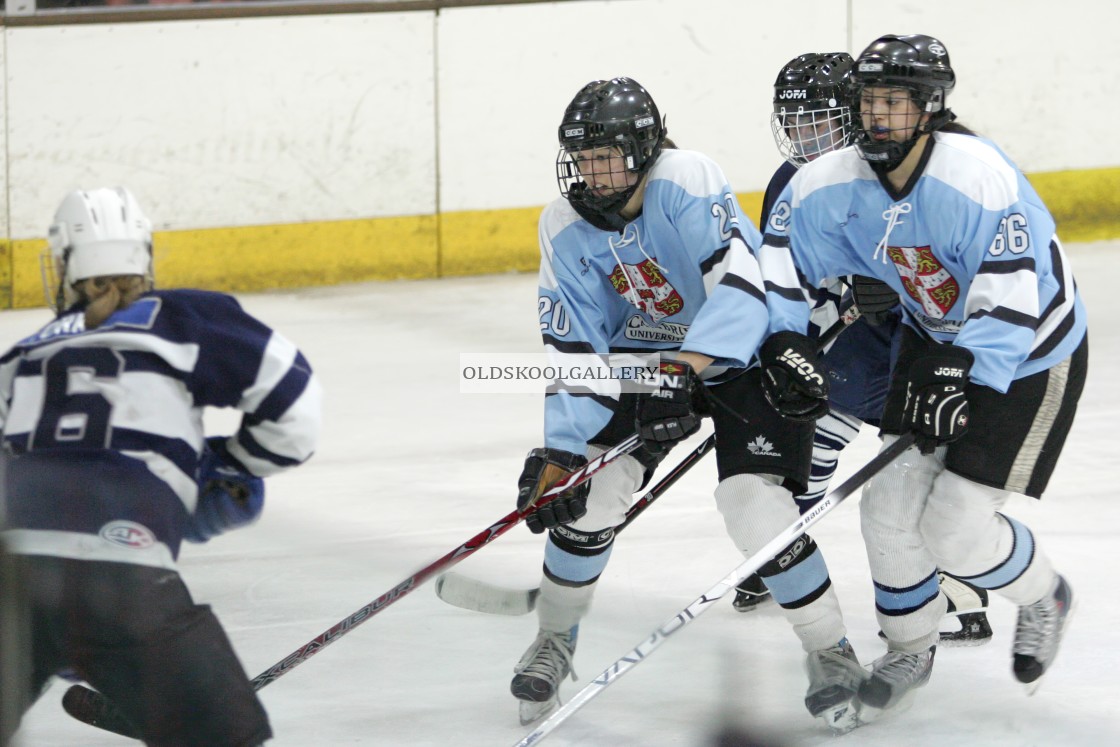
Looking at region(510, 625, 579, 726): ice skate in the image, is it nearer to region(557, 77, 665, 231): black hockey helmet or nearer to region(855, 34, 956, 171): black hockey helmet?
region(557, 77, 665, 231): black hockey helmet

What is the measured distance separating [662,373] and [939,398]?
45 centimetres

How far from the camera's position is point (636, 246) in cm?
264

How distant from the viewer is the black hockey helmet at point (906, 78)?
2482mm

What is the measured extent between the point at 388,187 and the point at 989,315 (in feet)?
14.8

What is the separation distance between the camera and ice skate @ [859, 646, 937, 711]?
99.9 inches

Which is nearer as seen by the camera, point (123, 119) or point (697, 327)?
point (697, 327)

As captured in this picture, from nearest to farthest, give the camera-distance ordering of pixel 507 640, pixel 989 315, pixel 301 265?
pixel 989 315, pixel 507 640, pixel 301 265

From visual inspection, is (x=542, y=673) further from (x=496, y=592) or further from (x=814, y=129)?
(x=814, y=129)

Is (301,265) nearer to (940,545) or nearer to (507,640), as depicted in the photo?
(507,640)

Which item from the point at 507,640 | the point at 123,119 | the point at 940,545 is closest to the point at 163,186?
the point at 123,119

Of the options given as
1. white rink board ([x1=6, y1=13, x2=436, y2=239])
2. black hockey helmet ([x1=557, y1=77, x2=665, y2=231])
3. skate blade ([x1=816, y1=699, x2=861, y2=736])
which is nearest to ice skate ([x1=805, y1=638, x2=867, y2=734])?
skate blade ([x1=816, y1=699, x2=861, y2=736])

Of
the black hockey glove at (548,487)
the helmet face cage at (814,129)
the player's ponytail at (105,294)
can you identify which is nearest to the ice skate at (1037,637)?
the black hockey glove at (548,487)

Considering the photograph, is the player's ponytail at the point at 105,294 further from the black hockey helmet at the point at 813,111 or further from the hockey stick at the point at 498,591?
the black hockey helmet at the point at 813,111

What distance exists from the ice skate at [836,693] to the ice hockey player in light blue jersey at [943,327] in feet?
0.09
